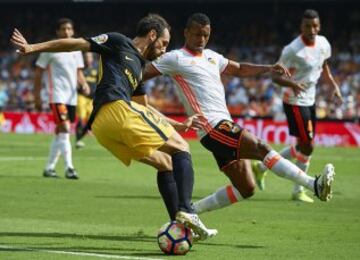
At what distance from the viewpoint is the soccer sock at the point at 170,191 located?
9.14 metres

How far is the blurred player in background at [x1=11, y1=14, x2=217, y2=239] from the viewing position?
888 centimetres

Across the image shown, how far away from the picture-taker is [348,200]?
14266 mm

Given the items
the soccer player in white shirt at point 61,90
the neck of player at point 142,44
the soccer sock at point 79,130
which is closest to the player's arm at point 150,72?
the neck of player at point 142,44

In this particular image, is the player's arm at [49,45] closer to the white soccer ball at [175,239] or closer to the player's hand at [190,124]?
the player's hand at [190,124]

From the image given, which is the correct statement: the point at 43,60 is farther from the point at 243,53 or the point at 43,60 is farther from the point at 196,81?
the point at 243,53

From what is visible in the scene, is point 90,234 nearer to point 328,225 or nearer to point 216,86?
point 216,86

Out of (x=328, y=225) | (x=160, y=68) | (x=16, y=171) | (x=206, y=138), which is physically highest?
(x=160, y=68)

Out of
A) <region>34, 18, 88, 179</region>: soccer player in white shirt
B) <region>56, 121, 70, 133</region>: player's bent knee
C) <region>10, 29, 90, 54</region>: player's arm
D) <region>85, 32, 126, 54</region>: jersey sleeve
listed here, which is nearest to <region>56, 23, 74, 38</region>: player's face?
<region>34, 18, 88, 179</region>: soccer player in white shirt

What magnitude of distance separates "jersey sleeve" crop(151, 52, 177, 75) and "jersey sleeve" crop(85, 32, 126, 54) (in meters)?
1.45

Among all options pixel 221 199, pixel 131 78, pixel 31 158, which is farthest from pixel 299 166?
pixel 31 158

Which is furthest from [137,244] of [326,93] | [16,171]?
[326,93]

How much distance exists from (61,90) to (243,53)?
24908mm

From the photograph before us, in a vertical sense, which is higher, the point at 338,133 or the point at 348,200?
the point at 348,200

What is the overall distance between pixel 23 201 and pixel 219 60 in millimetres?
3834
